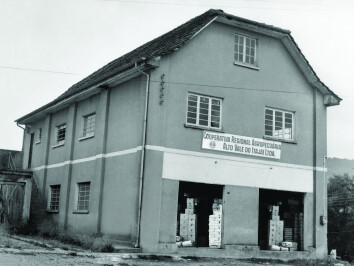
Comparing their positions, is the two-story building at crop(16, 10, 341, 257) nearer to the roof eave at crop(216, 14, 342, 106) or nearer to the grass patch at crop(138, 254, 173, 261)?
the roof eave at crop(216, 14, 342, 106)

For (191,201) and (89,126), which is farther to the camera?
(89,126)

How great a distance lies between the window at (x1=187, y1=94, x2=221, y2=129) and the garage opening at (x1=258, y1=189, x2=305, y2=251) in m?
3.69

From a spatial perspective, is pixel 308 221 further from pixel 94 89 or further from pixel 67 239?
pixel 94 89

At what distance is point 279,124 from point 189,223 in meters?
5.79

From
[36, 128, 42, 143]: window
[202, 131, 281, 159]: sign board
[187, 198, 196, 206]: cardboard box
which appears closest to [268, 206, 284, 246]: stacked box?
[202, 131, 281, 159]: sign board

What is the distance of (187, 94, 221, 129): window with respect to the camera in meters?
19.6

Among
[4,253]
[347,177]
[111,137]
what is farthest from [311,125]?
[347,177]

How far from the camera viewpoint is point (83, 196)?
22.7 meters

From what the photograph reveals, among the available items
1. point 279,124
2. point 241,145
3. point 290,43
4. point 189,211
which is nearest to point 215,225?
point 189,211

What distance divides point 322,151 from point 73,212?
1084cm

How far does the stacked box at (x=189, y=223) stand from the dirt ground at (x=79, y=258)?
1570 mm

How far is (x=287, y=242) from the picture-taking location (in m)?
21.2

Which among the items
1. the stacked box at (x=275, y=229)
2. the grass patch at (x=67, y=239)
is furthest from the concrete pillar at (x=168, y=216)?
the stacked box at (x=275, y=229)

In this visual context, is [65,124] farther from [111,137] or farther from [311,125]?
[311,125]
